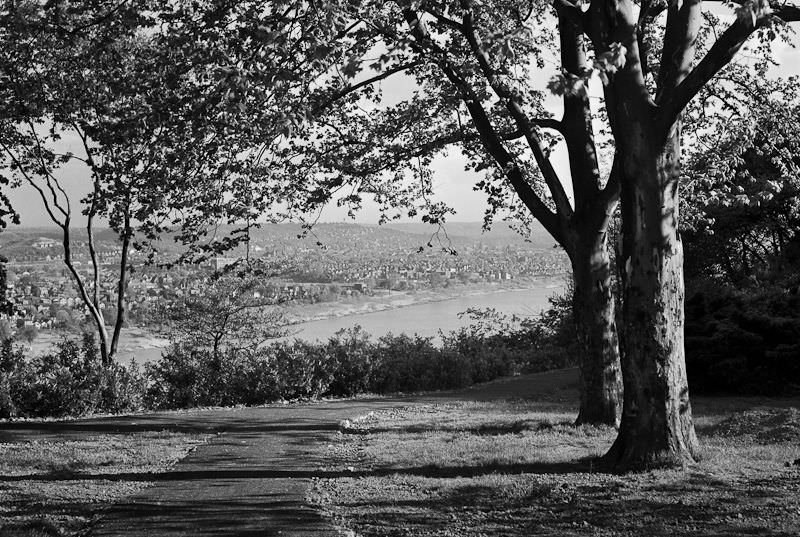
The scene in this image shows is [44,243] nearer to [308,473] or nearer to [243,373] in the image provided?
[243,373]

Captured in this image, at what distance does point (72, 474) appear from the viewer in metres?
9.60

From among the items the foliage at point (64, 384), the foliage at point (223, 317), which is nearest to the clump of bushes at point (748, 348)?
the foliage at point (223, 317)

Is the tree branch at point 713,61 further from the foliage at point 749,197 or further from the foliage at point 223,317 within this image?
the foliage at point 223,317

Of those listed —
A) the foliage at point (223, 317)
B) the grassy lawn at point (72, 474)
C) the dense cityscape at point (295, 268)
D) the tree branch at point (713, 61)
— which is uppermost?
the tree branch at point (713, 61)

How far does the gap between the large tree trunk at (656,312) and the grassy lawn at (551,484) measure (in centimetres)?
39

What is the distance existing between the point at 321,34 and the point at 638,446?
5455 millimetres

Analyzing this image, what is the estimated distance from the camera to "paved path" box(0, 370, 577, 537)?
689 centimetres

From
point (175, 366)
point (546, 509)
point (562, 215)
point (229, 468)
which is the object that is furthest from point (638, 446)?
point (175, 366)

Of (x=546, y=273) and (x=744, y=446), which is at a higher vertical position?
(x=546, y=273)

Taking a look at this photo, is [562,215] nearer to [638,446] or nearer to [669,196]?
[669,196]

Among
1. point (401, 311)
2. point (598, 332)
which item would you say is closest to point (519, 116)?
point (598, 332)

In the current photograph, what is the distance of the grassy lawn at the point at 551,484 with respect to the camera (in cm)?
650

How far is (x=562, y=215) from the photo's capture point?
1150 cm

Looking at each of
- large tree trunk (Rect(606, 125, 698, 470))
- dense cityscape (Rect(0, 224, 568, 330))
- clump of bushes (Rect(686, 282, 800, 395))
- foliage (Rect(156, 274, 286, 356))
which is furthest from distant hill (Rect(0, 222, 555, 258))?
large tree trunk (Rect(606, 125, 698, 470))
